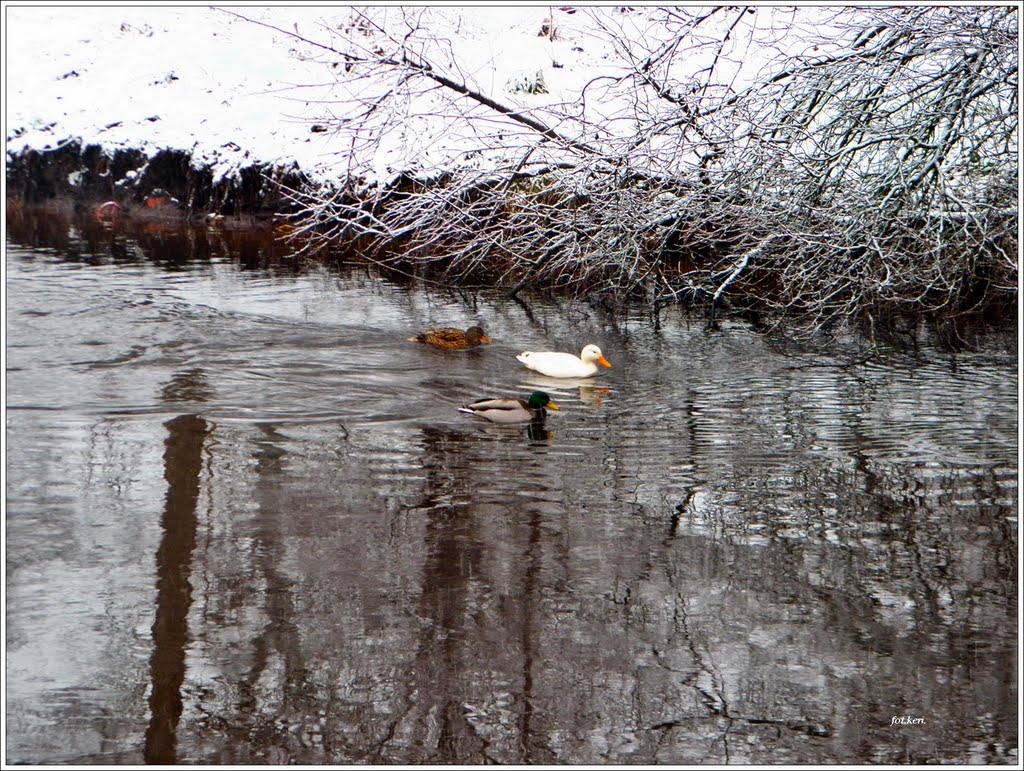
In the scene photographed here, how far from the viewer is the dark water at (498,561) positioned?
4223mm

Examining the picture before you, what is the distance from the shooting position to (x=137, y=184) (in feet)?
75.8

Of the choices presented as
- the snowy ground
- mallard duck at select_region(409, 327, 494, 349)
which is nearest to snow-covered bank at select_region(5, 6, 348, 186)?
the snowy ground

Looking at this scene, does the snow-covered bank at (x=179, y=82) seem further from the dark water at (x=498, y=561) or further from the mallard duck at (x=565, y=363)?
the dark water at (x=498, y=561)

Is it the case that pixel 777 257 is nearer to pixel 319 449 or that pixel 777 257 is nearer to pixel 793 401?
pixel 793 401

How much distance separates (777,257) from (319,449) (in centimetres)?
560

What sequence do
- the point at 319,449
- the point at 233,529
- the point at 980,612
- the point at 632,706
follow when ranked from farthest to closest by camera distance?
the point at 319,449 < the point at 233,529 < the point at 980,612 < the point at 632,706

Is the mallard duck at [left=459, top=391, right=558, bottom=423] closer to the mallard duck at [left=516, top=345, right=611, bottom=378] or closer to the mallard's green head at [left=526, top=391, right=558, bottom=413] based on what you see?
the mallard's green head at [left=526, top=391, right=558, bottom=413]

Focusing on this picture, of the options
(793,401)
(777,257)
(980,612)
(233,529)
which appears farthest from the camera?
(777,257)

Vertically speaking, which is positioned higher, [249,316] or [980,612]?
[249,316]

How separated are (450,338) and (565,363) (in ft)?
4.55

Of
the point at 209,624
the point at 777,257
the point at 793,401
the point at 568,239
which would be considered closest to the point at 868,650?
the point at 209,624

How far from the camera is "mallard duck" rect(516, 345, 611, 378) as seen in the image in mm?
10156

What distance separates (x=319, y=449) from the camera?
7664mm

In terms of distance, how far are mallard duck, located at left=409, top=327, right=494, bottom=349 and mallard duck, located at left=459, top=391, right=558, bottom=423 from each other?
7.15ft
